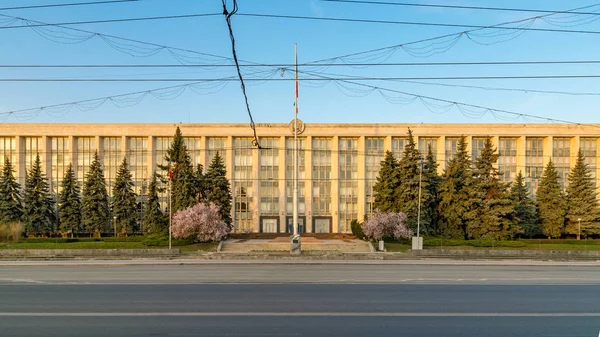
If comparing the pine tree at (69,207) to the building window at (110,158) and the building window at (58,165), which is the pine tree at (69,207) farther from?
the building window at (58,165)

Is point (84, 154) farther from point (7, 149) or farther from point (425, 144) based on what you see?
point (425, 144)

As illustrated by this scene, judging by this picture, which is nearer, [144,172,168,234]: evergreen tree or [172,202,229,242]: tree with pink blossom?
[172,202,229,242]: tree with pink blossom

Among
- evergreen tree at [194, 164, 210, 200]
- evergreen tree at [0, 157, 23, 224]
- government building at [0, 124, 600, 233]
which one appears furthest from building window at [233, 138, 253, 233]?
evergreen tree at [0, 157, 23, 224]

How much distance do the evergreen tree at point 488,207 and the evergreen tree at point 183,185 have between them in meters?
29.3

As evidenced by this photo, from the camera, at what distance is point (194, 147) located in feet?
185

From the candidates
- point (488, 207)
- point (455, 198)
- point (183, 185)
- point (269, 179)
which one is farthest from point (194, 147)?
point (488, 207)

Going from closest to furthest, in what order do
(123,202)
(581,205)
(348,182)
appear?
1. (581,205)
2. (123,202)
3. (348,182)

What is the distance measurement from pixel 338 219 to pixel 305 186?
683 cm

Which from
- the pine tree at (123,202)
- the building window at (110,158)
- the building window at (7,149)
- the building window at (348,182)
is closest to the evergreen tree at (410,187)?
the building window at (348,182)

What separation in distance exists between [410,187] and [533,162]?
28.4 m

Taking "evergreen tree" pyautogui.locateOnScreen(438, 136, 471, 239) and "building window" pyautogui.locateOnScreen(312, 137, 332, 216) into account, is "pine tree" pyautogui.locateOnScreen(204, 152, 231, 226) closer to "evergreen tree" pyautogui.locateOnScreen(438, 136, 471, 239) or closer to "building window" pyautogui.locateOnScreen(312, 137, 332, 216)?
"building window" pyautogui.locateOnScreen(312, 137, 332, 216)

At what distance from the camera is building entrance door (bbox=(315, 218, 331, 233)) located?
55188 mm

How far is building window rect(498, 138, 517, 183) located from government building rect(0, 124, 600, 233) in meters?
0.15
